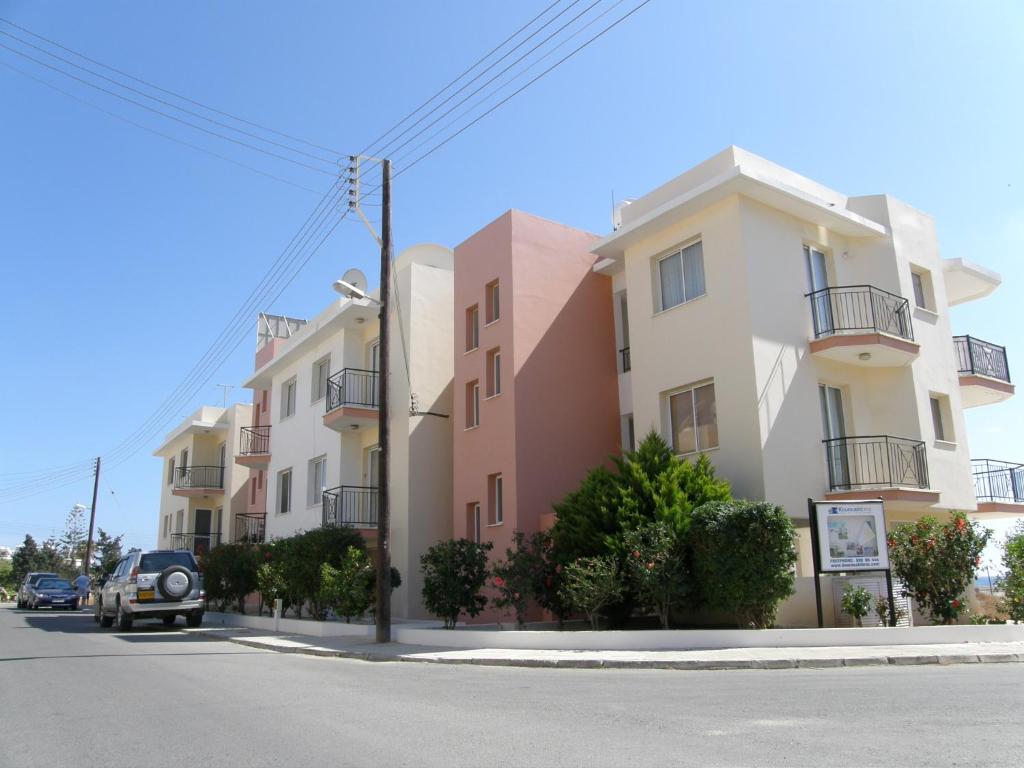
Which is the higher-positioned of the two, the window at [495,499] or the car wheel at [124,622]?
the window at [495,499]

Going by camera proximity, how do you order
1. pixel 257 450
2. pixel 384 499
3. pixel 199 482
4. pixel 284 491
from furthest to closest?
pixel 199 482, pixel 257 450, pixel 284 491, pixel 384 499

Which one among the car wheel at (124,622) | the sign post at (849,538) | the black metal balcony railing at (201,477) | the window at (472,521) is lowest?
the car wheel at (124,622)

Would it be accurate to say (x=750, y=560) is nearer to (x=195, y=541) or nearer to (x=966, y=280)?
(x=966, y=280)

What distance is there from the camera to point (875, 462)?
18.6 m

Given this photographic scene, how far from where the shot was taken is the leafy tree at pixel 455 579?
17391 millimetres

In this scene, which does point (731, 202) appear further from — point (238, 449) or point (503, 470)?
point (238, 449)

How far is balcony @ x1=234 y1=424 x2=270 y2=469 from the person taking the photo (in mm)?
32906

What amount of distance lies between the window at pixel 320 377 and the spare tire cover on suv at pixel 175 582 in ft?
27.7

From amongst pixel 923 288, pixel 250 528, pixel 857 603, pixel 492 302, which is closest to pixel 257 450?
pixel 250 528

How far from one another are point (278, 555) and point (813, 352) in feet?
47.1

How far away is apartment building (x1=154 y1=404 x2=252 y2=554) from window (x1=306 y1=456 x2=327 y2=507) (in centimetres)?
1077

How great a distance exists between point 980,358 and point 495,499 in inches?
527

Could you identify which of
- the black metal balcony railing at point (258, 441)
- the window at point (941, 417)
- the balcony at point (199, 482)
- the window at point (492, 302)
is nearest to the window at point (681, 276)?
the window at point (492, 302)

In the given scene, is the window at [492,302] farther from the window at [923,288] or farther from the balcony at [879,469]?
the window at [923,288]
